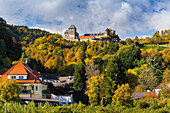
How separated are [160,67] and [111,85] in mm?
43062

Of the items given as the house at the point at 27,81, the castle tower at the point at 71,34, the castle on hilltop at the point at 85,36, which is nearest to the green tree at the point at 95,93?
the house at the point at 27,81

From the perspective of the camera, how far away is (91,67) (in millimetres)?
63094

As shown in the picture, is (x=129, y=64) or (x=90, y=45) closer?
(x=129, y=64)

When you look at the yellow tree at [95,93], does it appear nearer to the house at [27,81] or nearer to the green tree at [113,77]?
the green tree at [113,77]

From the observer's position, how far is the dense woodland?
3844 centimetres

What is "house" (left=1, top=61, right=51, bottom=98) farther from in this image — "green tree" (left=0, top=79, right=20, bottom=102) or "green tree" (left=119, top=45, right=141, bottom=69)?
"green tree" (left=119, top=45, right=141, bottom=69)

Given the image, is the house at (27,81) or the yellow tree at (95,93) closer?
the house at (27,81)

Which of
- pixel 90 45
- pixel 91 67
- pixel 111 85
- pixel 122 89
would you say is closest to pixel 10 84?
pixel 122 89

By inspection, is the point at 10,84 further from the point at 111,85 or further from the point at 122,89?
the point at 111,85

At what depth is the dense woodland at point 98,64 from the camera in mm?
38438

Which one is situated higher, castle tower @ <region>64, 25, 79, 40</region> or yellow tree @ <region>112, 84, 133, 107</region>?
castle tower @ <region>64, 25, 79, 40</region>

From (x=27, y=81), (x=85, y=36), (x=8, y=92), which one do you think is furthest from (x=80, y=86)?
(x=85, y=36)

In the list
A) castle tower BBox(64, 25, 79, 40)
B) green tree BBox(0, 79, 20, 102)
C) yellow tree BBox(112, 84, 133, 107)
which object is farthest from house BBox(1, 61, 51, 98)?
castle tower BBox(64, 25, 79, 40)

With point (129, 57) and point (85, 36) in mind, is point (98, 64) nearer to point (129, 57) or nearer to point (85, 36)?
point (129, 57)
